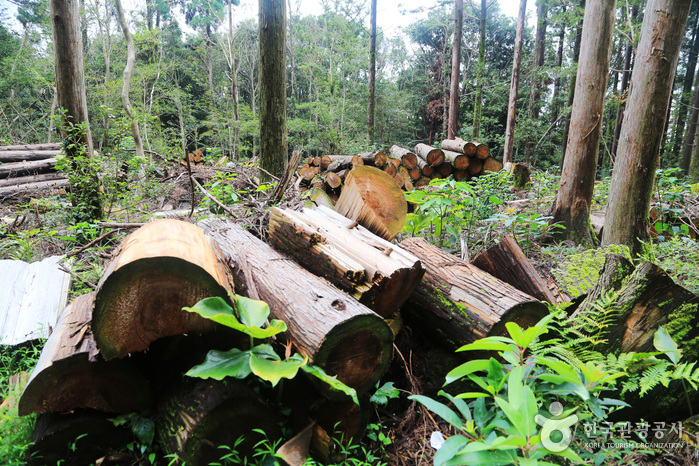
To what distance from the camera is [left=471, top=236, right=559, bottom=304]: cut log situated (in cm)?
241

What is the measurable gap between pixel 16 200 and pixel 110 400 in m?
7.52

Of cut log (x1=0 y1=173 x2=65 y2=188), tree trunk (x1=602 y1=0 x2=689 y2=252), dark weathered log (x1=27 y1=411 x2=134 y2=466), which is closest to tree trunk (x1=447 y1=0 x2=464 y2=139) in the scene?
tree trunk (x1=602 y1=0 x2=689 y2=252)

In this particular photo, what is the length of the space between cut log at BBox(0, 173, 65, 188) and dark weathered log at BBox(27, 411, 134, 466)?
23.6 ft

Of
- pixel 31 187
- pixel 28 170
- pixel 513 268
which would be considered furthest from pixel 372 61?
pixel 513 268

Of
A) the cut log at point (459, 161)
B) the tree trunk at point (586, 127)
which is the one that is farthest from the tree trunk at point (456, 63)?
the tree trunk at point (586, 127)

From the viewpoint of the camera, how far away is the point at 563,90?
62.5 ft

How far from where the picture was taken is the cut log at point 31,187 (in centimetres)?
688

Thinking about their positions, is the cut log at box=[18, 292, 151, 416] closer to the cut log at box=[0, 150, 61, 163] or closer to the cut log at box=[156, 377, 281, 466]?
the cut log at box=[156, 377, 281, 466]

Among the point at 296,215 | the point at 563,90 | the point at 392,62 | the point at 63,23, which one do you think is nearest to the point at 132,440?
the point at 296,215

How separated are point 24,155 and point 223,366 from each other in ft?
31.4

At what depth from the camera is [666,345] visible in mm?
1625

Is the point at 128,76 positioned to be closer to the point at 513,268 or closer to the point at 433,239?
the point at 433,239

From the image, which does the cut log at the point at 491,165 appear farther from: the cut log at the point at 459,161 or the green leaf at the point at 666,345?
the green leaf at the point at 666,345

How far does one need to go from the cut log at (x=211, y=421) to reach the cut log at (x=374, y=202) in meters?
1.58
